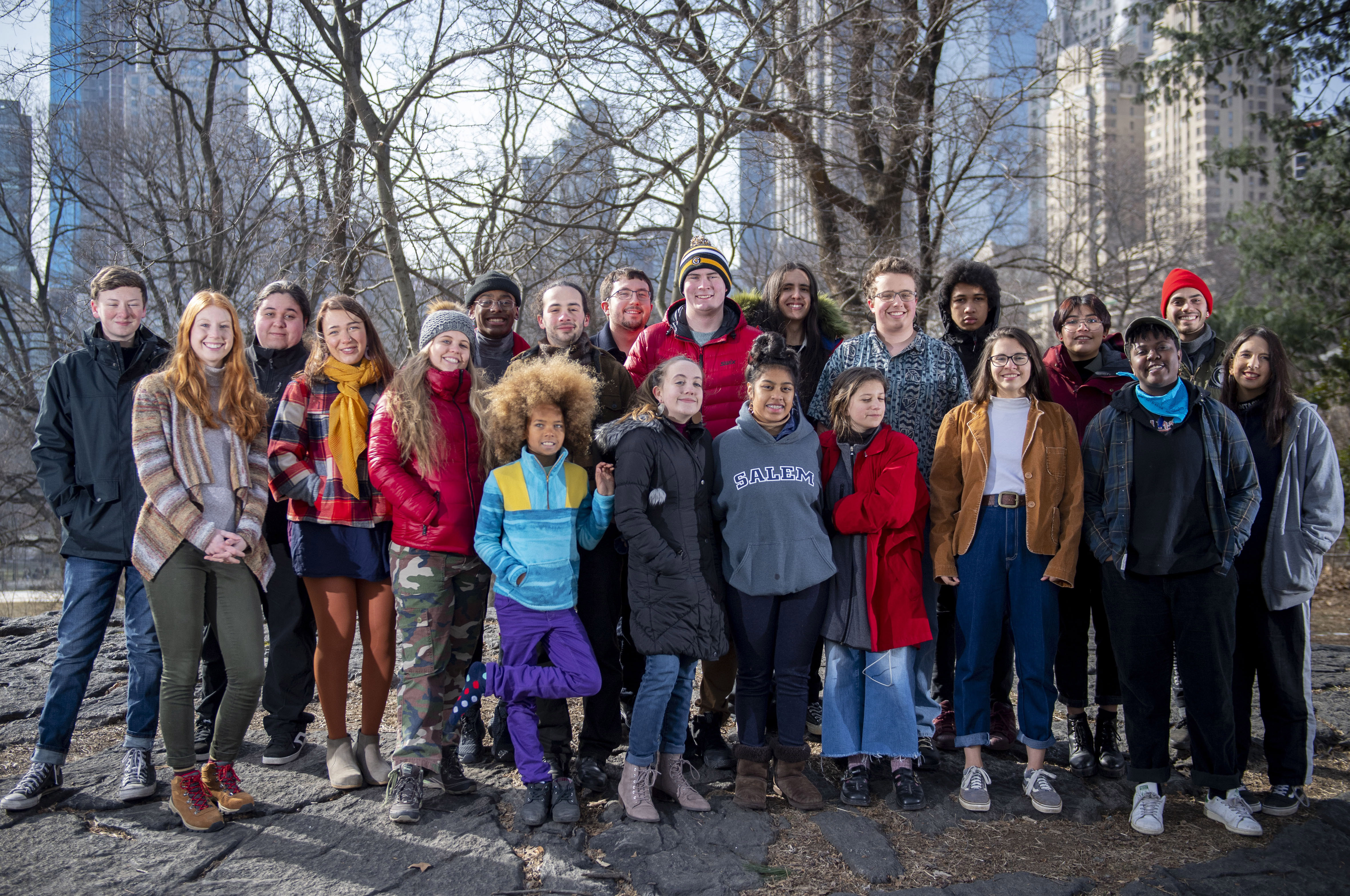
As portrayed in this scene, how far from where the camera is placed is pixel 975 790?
3.65 m

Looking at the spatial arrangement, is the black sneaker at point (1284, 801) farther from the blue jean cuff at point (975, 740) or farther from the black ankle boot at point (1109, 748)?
the blue jean cuff at point (975, 740)

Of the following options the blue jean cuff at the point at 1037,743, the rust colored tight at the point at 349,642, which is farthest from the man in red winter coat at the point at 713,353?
the rust colored tight at the point at 349,642

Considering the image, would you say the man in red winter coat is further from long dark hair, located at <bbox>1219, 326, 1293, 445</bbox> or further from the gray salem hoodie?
long dark hair, located at <bbox>1219, 326, 1293, 445</bbox>

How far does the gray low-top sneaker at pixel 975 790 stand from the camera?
3.60 meters

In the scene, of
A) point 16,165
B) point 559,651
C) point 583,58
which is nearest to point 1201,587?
point 559,651

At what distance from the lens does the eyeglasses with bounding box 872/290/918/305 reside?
4121mm

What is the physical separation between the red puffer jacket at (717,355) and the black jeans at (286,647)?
1894 mm

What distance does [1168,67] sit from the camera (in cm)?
1191

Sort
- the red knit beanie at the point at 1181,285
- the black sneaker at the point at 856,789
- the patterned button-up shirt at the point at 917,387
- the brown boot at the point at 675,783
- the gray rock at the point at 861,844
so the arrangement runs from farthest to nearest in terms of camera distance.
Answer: the red knit beanie at the point at 1181,285, the patterned button-up shirt at the point at 917,387, the black sneaker at the point at 856,789, the brown boot at the point at 675,783, the gray rock at the point at 861,844

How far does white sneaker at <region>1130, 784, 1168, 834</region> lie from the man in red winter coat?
1.75 metres

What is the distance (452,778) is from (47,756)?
172 centimetres

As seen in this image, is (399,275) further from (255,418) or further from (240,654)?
(240,654)

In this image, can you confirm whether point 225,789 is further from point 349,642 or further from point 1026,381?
point 1026,381

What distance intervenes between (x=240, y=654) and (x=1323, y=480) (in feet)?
15.4
